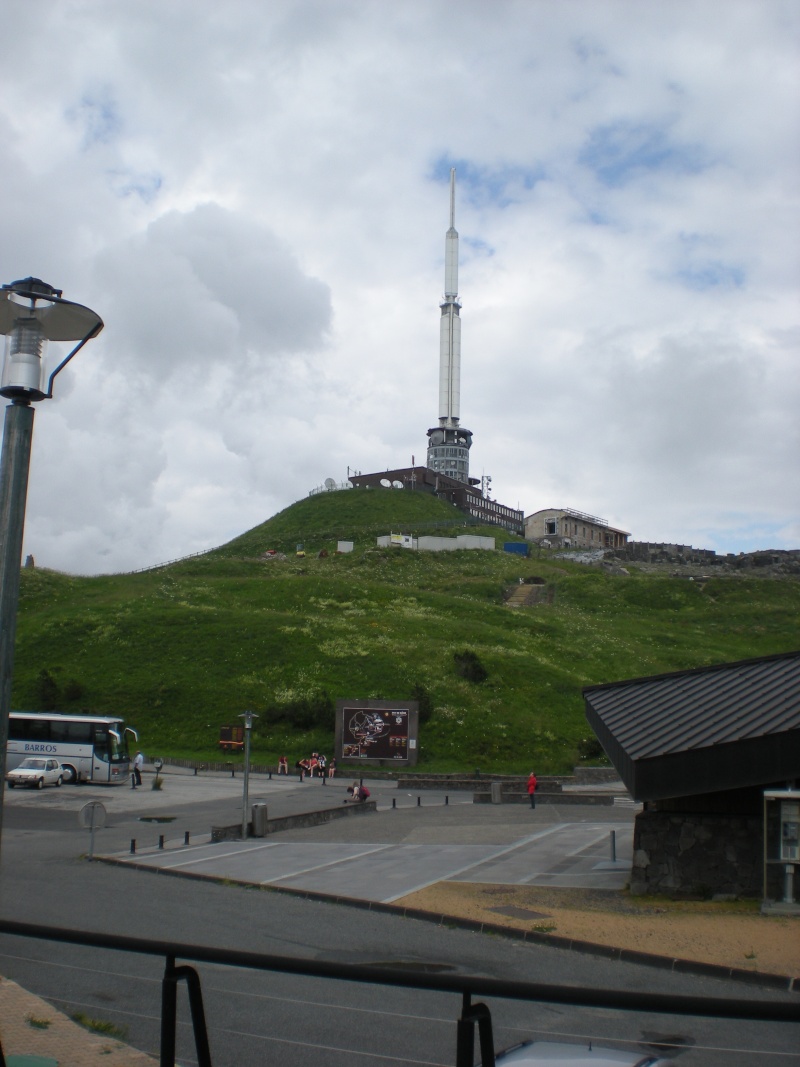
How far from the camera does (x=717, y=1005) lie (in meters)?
3.19

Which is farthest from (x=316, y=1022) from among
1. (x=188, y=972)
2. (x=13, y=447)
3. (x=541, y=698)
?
(x=541, y=698)

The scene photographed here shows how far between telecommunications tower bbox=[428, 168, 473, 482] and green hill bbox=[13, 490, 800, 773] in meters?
57.0

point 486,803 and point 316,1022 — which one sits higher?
point 316,1022

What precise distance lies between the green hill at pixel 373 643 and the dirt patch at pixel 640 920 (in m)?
29.4

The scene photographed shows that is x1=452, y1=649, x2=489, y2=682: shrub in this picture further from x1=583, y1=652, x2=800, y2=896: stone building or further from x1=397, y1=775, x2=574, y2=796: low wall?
x1=583, y1=652, x2=800, y2=896: stone building

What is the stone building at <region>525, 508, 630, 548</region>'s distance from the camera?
5138 inches

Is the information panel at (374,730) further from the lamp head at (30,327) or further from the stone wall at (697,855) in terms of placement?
the lamp head at (30,327)

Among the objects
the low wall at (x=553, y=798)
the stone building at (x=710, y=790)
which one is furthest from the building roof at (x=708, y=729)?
the low wall at (x=553, y=798)

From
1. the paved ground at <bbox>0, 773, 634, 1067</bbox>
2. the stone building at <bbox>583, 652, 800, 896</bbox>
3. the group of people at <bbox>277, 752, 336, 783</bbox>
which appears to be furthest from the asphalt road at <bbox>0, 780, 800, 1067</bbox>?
the group of people at <bbox>277, 752, 336, 783</bbox>

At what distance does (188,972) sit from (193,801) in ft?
106

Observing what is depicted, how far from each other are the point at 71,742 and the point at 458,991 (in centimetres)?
4005

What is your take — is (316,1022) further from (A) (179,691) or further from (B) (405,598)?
(B) (405,598)

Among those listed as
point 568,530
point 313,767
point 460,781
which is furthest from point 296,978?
point 568,530

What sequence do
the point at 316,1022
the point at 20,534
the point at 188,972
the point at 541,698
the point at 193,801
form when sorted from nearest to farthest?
the point at 188,972, the point at 20,534, the point at 316,1022, the point at 193,801, the point at 541,698
